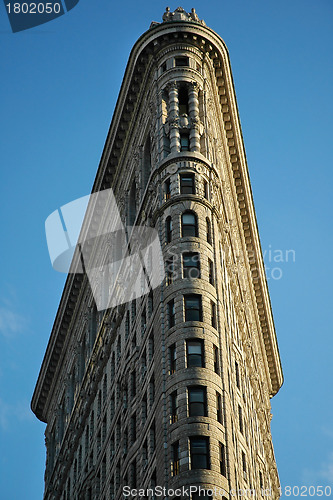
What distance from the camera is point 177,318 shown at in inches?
2805

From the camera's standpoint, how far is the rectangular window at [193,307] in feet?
234

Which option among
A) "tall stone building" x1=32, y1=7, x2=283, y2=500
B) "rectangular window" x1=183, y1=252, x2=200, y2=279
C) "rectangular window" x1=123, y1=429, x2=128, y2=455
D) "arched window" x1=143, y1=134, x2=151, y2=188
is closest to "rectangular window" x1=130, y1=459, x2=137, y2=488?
"tall stone building" x1=32, y1=7, x2=283, y2=500

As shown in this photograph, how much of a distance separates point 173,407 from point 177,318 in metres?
6.90

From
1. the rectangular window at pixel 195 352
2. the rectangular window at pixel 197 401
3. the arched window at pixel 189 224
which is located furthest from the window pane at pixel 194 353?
the arched window at pixel 189 224

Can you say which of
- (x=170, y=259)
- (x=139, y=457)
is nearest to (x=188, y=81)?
(x=170, y=259)

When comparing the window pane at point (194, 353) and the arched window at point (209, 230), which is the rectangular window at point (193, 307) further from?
the arched window at point (209, 230)

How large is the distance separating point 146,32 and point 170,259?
83.6ft

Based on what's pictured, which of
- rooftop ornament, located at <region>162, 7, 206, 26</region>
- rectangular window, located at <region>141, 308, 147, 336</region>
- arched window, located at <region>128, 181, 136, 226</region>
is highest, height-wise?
rooftop ornament, located at <region>162, 7, 206, 26</region>

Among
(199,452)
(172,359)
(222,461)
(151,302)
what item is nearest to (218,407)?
(222,461)

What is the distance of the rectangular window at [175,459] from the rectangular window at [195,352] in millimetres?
5918

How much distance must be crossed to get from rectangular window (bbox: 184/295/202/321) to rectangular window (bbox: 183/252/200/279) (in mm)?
1719

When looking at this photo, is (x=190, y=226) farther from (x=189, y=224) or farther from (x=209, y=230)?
(x=209, y=230)

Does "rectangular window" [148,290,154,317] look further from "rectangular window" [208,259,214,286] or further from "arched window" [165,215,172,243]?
"rectangular window" [208,259,214,286]

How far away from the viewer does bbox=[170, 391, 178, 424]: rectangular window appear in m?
66.5
